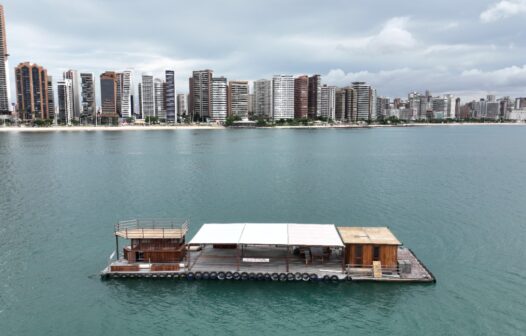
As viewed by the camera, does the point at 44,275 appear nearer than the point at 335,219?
Yes

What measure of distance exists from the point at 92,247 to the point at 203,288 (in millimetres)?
17084

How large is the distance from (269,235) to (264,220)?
17061mm

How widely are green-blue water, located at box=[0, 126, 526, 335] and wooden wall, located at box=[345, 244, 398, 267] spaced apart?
2.59 metres

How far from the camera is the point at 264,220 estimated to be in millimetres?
52750

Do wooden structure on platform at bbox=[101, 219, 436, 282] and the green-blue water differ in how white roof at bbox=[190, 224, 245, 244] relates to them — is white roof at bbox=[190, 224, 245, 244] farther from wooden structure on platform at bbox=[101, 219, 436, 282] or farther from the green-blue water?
the green-blue water

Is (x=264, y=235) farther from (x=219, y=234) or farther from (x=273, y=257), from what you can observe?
(x=219, y=234)

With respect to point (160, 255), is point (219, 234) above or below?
above

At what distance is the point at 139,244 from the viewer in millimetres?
35844

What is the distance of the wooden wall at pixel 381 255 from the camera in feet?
112

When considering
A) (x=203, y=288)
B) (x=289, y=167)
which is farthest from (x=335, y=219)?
(x=289, y=167)

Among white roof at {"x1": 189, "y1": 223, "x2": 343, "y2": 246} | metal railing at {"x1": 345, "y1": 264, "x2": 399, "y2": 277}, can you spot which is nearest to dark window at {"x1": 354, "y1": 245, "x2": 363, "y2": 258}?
metal railing at {"x1": 345, "y1": 264, "x2": 399, "y2": 277}

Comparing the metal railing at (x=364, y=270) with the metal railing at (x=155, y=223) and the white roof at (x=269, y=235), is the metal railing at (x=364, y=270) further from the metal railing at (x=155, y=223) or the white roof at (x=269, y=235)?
the metal railing at (x=155, y=223)

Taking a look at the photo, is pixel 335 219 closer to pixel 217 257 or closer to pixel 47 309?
pixel 217 257

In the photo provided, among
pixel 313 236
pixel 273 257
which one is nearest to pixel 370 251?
pixel 313 236
